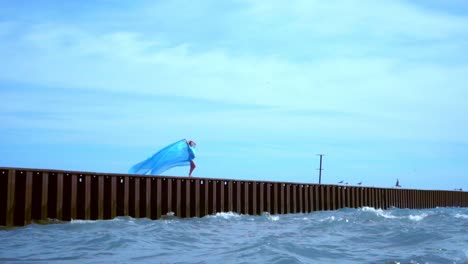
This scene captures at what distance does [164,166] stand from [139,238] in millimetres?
9230

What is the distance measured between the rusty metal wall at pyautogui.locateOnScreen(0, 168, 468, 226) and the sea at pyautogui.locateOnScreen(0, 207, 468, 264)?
0.42 meters

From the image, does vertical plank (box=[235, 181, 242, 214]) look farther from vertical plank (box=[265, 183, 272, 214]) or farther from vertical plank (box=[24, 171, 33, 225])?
vertical plank (box=[24, 171, 33, 225])

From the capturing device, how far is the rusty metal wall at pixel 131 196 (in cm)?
1583

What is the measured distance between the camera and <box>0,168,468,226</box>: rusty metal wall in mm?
15828

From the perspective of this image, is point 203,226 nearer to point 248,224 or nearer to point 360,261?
point 248,224

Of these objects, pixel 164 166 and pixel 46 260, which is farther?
pixel 164 166

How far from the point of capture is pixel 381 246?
12711 mm

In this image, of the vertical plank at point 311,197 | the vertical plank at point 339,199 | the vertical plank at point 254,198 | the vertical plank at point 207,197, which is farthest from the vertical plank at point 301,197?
the vertical plank at point 207,197

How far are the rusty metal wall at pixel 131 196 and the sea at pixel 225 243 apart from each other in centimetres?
42

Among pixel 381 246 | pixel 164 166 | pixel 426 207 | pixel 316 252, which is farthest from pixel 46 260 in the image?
pixel 426 207

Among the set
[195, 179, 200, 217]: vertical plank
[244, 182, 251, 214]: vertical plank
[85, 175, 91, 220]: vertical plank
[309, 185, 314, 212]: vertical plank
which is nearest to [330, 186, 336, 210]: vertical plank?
[309, 185, 314, 212]: vertical plank

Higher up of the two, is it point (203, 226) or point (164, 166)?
point (164, 166)

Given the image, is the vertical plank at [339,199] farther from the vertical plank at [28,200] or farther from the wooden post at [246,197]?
the vertical plank at [28,200]

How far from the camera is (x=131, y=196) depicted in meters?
18.5
